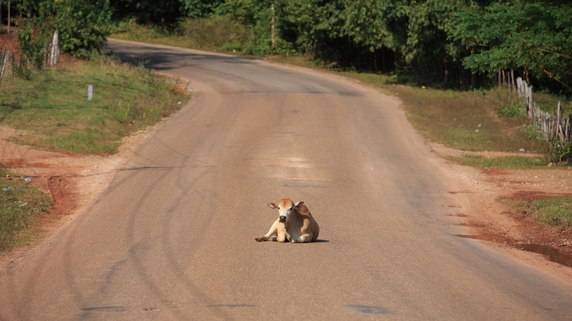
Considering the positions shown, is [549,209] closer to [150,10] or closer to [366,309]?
[366,309]

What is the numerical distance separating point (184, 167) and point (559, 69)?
40.0 feet

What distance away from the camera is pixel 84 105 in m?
21.3

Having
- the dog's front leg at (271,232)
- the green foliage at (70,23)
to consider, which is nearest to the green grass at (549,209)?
the dog's front leg at (271,232)

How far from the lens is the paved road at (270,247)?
21.9 ft

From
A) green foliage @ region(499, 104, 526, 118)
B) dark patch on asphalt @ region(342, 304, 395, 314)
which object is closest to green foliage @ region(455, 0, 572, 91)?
green foliage @ region(499, 104, 526, 118)

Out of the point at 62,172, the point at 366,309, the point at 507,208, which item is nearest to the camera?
the point at 366,309

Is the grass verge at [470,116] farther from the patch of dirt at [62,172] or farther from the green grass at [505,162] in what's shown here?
the patch of dirt at [62,172]

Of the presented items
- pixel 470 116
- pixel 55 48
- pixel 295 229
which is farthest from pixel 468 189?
pixel 55 48

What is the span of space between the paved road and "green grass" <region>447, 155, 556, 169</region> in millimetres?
1525

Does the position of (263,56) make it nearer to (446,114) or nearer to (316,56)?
(316,56)

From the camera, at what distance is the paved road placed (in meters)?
6.66

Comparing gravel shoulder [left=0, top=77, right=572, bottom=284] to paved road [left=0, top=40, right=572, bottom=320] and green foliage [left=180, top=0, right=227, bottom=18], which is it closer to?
paved road [left=0, top=40, right=572, bottom=320]

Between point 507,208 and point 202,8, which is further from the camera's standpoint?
point 202,8

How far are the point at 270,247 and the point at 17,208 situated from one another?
6147 mm
